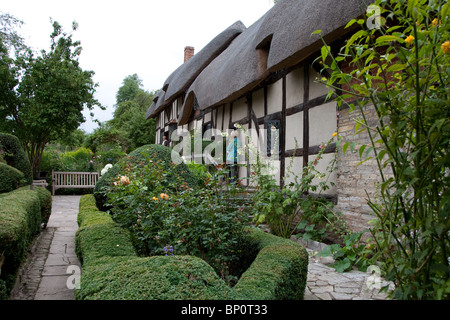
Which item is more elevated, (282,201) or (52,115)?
(52,115)

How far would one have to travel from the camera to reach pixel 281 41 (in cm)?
510

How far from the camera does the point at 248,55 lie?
646 centimetres

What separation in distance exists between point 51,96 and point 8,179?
7676mm

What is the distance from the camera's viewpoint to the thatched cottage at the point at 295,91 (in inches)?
168

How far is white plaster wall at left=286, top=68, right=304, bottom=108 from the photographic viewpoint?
5.62 m

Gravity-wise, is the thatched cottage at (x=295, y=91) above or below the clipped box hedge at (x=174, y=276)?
above

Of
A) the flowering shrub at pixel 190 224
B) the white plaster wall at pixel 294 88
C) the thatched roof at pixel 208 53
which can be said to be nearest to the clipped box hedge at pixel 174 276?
the flowering shrub at pixel 190 224

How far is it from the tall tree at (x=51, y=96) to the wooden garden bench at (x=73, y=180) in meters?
1.10

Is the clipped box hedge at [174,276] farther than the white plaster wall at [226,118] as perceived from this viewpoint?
No

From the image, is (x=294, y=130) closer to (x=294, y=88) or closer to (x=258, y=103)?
(x=294, y=88)

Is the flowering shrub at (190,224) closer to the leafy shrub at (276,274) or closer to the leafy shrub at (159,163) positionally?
the leafy shrub at (276,274)
